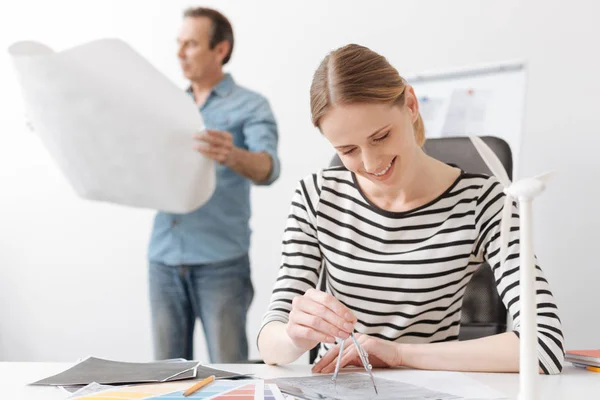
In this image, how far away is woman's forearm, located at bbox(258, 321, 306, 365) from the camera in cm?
103

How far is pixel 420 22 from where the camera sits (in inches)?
91.6

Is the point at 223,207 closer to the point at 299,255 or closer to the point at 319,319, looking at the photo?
the point at 299,255

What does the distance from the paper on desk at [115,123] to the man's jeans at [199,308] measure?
0.26 m

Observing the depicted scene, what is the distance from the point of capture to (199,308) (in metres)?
1.92

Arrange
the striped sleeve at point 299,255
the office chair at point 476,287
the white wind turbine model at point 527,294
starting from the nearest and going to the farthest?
the white wind turbine model at point 527,294 → the striped sleeve at point 299,255 → the office chair at point 476,287

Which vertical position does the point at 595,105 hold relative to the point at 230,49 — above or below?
below

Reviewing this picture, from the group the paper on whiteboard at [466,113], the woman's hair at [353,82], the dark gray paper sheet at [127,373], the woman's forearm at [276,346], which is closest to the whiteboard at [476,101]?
the paper on whiteboard at [466,113]

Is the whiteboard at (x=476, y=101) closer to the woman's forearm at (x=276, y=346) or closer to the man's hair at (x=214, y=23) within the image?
the man's hair at (x=214, y=23)

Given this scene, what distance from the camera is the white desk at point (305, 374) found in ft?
2.76

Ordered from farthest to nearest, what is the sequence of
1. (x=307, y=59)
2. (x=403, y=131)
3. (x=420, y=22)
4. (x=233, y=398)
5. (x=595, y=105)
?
(x=307, y=59) → (x=420, y=22) → (x=595, y=105) → (x=403, y=131) → (x=233, y=398)

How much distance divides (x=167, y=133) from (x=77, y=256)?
4.82 feet

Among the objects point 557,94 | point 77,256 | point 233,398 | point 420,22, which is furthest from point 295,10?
point 233,398

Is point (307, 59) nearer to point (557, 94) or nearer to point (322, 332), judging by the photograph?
point (557, 94)

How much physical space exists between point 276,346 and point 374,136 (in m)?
0.36
